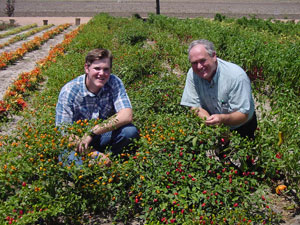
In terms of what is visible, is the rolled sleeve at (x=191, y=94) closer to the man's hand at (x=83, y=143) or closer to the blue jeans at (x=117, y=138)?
the blue jeans at (x=117, y=138)

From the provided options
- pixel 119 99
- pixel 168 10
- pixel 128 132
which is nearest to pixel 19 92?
pixel 119 99

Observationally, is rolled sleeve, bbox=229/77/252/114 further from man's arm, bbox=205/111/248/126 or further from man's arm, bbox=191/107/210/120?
man's arm, bbox=191/107/210/120

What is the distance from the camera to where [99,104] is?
3330mm

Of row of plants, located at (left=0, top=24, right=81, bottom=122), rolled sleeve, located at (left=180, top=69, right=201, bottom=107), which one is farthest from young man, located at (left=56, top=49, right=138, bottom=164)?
row of plants, located at (left=0, top=24, right=81, bottom=122)

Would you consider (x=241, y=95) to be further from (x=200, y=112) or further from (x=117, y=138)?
(x=117, y=138)

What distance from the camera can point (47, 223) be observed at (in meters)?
2.57

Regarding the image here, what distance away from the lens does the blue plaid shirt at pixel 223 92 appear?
9.93 feet

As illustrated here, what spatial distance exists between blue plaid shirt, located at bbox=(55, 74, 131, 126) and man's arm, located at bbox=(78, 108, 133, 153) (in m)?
0.09

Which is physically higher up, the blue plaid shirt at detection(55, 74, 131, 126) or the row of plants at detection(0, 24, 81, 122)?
the blue plaid shirt at detection(55, 74, 131, 126)

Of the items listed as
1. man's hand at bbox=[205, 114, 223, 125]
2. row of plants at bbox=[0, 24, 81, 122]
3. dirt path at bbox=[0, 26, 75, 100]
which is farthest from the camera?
dirt path at bbox=[0, 26, 75, 100]

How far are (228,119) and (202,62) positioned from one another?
0.57 metres

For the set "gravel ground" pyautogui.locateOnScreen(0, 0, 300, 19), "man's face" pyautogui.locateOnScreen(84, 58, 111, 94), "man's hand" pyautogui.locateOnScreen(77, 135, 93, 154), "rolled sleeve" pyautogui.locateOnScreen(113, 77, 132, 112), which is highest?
"gravel ground" pyautogui.locateOnScreen(0, 0, 300, 19)

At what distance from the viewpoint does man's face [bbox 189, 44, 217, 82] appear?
2961mm

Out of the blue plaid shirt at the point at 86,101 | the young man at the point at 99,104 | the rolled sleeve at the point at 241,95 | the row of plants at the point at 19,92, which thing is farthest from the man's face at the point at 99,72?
the row of plants at the point at 19,92
